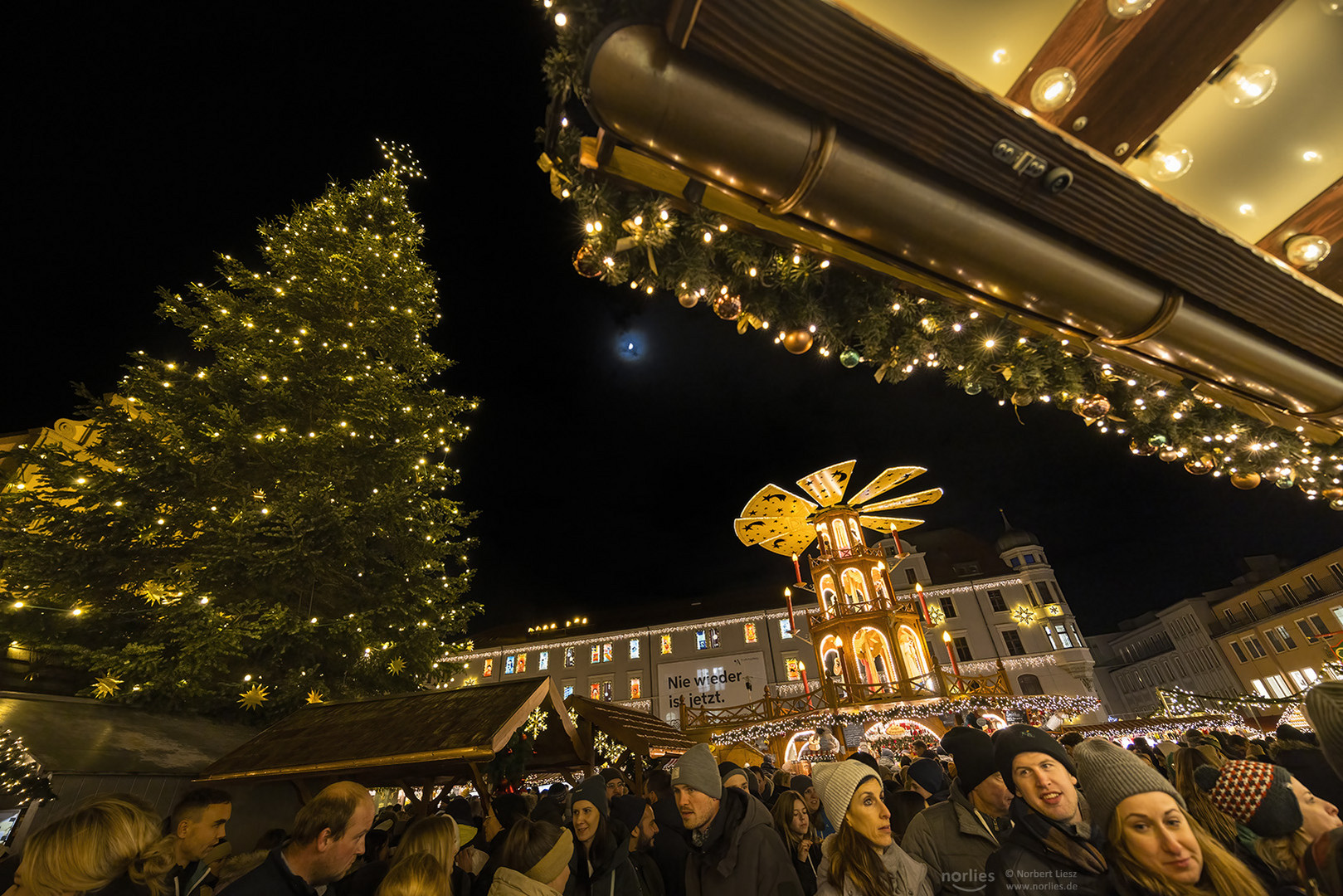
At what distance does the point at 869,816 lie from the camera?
2.82 meters

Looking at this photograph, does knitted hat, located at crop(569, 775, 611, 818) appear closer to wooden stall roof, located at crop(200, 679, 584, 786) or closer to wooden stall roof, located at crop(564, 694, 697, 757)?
wooden stall roof, located at crop(200, 679, 584, 786)

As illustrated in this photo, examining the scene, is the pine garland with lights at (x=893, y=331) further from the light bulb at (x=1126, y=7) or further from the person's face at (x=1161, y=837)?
the person's face at (x=1161, y=837)

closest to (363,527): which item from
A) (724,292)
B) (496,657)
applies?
(724,292)

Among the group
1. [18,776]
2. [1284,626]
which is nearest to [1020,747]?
[18,776]

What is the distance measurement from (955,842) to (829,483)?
20.3m

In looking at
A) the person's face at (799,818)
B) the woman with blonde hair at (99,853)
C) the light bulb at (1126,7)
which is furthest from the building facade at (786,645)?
the light bulb at (1126,7)

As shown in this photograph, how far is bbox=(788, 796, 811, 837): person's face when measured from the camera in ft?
14.6

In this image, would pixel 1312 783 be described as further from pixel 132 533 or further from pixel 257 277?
pixel 257 277

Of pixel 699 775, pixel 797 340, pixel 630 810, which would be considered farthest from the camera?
pixel 630 810

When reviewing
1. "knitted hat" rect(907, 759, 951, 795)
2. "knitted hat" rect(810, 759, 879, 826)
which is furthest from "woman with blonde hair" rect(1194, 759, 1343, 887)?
"knitted hat" rect(907, 759, 951, 795)

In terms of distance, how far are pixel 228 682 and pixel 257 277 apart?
8652mm

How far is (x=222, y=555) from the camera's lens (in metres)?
7.84

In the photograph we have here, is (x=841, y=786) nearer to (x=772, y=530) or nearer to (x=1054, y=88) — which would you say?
(x=1054, y=88)

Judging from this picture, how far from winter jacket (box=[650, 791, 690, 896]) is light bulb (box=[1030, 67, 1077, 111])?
4.91 metres
